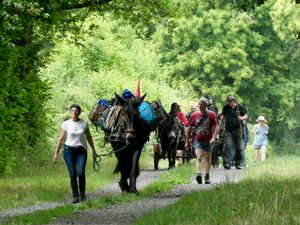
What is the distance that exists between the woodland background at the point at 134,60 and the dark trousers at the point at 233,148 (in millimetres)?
5219

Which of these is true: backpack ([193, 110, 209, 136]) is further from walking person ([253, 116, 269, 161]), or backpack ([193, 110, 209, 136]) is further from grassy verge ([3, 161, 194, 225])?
walking person ([253, 116, 269, 161])

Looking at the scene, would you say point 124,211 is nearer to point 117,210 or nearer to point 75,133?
point 117,210

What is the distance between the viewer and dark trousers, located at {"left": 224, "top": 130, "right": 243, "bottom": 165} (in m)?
25.0

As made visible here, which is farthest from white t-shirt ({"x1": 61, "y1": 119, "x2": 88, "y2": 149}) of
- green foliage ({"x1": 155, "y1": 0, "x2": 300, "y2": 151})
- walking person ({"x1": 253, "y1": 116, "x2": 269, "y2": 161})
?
green foliage ({"x1": 155, "y1": 0, "x2": 300, "y2": 151})

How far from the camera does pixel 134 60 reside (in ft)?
153

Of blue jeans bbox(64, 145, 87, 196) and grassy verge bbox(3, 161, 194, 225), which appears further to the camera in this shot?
blue jeans bbox(64, 145, 87, 196)

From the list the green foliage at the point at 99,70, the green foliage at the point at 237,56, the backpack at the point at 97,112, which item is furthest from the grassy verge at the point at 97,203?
the green foliage at the point at 237,56

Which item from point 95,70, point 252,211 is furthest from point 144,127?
point 95,70

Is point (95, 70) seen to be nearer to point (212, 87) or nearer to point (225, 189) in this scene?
point (212, 87)

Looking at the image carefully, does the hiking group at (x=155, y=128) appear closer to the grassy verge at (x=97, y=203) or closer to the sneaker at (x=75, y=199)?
the sneaker at (x=75, y=199)

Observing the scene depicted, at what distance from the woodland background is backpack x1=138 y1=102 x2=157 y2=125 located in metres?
2.31

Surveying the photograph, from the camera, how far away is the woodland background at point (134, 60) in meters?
20.9

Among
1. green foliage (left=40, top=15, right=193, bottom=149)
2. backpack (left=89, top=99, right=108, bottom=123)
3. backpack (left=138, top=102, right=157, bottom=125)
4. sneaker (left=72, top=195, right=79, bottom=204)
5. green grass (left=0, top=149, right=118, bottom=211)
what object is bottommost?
sneaker (left=72, top=195, right=79, bottom=204)

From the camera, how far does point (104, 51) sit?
143 feet
